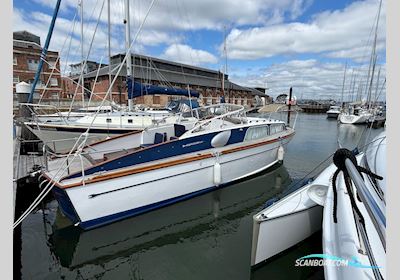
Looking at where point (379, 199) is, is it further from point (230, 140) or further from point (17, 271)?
point (17, 271)

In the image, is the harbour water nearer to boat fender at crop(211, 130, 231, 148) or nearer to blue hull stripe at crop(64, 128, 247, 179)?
blue hull stripe at crop(64, 128, 247, 179)

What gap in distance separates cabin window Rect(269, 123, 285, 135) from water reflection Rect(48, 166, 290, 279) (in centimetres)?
365

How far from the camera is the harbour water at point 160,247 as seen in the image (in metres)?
4.41

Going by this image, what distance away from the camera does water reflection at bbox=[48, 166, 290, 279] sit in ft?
14.8

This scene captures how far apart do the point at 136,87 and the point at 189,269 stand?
25.9 ft

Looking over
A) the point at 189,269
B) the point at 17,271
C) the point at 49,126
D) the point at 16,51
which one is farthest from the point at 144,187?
the point at 16,51

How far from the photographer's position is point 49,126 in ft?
33.3

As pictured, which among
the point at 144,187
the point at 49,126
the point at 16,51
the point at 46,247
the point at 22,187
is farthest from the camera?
the point at 16,51

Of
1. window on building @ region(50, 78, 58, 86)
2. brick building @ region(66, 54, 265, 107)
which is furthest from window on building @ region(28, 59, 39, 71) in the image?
brick building @ region(66, 54, 265, 107)

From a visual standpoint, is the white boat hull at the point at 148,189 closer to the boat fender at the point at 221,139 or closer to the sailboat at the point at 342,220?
the boat fender at the point at 221,139

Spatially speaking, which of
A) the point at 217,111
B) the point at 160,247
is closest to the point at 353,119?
the point at 217,111

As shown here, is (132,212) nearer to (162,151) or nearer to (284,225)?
(162,151)

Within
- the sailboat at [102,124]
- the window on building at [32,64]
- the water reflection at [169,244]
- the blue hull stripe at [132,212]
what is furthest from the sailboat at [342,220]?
the window on building at [32,64]

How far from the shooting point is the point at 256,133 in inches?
336
